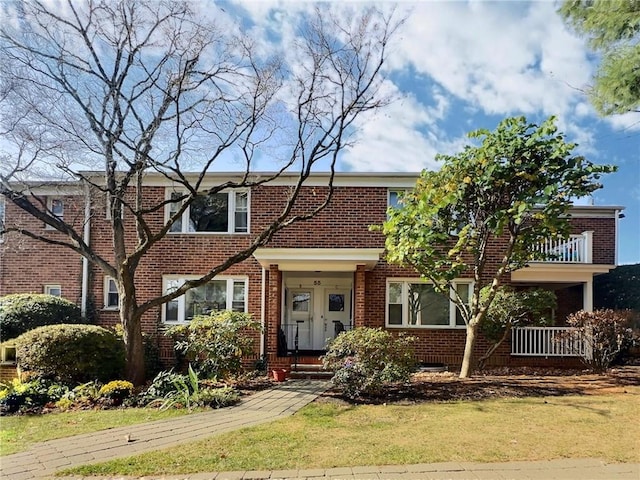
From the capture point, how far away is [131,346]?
9922mm

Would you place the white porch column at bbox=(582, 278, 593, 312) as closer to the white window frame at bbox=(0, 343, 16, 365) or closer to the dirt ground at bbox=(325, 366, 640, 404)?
the dirt ground at bbox=(325, 366, 640, 404)

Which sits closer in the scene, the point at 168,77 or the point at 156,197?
the point at 168,77

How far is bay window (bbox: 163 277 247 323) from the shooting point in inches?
531

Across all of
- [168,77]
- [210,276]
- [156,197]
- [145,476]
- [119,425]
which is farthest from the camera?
[156,197]

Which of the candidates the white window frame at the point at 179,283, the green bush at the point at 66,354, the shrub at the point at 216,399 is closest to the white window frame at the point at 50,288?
the white window frame at the point at 179,283

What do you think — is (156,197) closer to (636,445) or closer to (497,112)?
(497,112)

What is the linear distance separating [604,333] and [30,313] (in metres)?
14.3

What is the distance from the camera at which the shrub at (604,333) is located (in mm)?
11180

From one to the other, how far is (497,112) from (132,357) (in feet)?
32.6

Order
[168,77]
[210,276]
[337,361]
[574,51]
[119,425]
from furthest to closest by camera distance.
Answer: [210,276]
[168,77]
[337,361]
[574,51]
[119,425]

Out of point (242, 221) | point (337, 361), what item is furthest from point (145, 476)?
point (242, 221)

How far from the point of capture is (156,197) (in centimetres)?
1360

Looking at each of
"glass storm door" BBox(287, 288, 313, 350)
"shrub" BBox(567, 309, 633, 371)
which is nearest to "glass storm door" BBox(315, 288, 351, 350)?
"glass storm door" BBox(287, 288, 313, 350)

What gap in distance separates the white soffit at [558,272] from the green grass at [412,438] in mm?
6116
